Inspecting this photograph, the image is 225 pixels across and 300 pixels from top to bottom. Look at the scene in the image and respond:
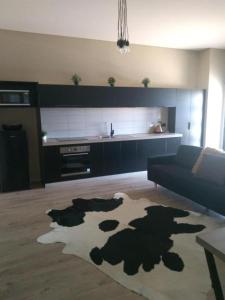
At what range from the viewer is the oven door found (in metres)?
4.55

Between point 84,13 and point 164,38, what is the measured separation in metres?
2.08

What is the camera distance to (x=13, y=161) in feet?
13.5

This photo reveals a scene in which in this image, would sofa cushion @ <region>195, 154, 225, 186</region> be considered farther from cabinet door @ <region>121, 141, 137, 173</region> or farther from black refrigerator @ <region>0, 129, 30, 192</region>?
black refrigerator @ <region>0, 129, 30, 192</region>

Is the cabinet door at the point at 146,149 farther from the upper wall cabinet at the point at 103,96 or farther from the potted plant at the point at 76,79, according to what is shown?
the potted plant at the point at 76,79

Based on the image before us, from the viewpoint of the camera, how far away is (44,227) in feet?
9.75

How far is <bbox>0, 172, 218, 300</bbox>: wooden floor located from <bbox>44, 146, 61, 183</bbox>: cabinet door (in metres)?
0.49

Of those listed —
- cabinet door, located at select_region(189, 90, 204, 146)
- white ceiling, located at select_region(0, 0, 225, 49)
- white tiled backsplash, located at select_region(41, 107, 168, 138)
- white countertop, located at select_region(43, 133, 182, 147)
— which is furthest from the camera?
cabinet door, located at select_region(189, 90, 204, 146)

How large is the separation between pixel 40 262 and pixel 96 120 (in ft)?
11.3

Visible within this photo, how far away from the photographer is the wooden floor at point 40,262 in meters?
1.94

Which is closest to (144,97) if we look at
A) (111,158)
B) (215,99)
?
(111,158)

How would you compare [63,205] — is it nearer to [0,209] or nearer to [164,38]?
[0,209]

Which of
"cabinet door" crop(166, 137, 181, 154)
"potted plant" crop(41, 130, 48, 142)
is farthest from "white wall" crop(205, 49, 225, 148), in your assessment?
"potted plant" crop(41, 130, 48, 142)

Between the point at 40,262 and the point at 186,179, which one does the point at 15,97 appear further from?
the point at 186,179

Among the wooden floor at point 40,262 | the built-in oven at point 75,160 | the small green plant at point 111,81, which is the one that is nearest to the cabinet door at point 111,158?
the built-in oven at point 75,160
